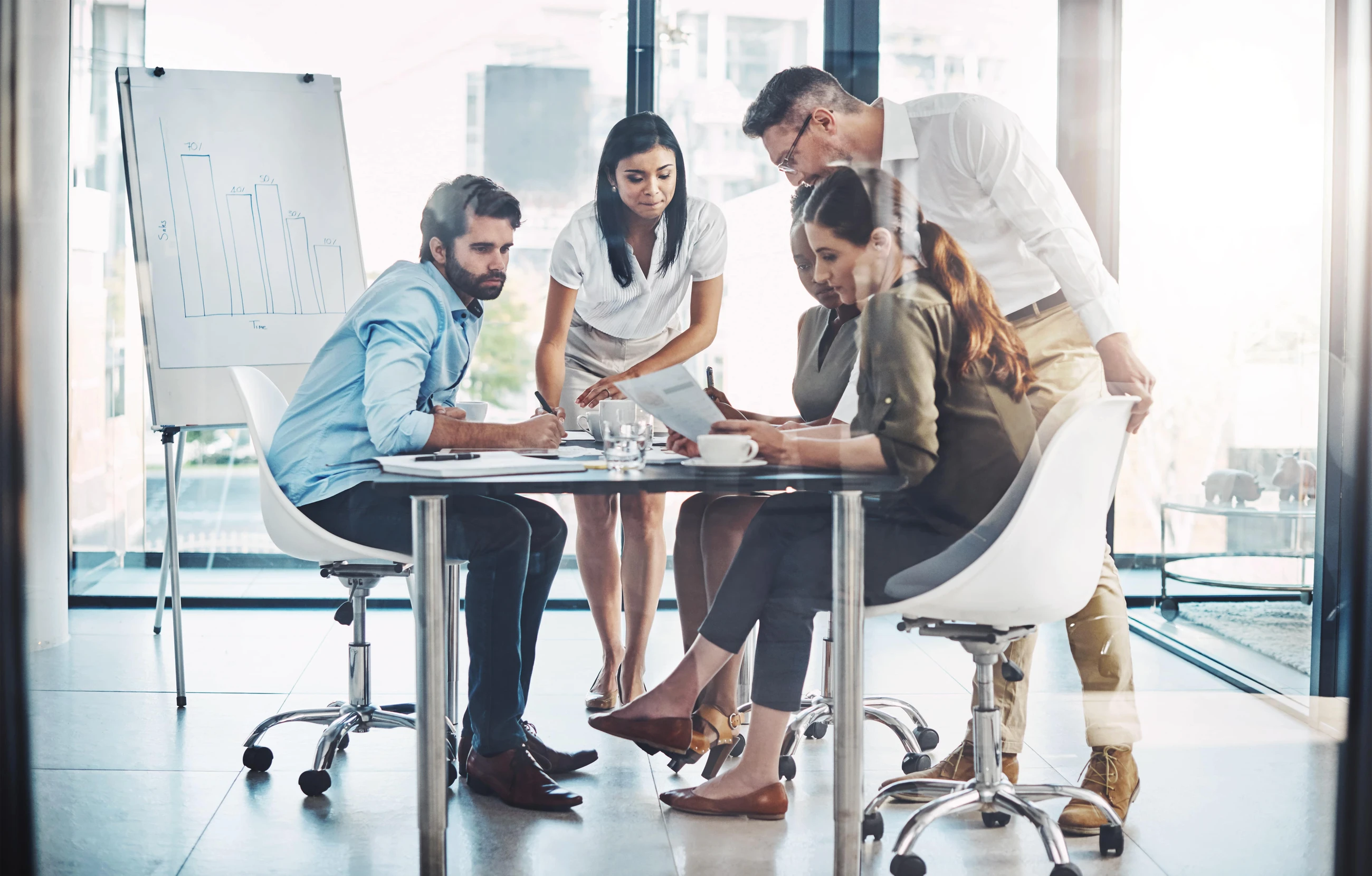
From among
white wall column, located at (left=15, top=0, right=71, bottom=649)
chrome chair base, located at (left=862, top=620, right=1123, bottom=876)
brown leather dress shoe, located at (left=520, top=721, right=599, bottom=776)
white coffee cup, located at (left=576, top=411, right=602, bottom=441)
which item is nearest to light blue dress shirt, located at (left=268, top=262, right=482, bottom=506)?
white coffee cup, located at (left=576, top=411, right=602, bottom=441)

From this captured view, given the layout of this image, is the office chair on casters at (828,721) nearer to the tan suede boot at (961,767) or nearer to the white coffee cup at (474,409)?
the tan suede boot at (961,767)

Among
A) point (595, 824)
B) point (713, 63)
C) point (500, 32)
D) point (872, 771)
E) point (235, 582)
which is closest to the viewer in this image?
point (595, 824)

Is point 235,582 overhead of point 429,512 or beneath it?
beneath

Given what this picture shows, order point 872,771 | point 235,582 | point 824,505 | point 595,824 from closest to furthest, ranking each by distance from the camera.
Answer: point 824,505
point 595,824
point 872,771
point 235,582

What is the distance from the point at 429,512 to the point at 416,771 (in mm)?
427

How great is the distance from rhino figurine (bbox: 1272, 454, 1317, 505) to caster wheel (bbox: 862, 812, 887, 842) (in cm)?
111

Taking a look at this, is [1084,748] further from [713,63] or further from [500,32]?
[500,32]

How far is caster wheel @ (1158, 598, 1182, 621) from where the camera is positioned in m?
2.39

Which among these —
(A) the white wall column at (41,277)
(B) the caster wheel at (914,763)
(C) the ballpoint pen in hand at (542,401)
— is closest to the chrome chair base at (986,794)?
(B) the caster wheel at (914,763)

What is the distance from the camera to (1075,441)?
188cm

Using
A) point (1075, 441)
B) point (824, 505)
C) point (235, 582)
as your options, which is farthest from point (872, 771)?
point (235, 582)

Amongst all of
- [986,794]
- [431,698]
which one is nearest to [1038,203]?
[986,794]


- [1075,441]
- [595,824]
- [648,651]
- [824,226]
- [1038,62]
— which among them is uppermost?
[1038,62]

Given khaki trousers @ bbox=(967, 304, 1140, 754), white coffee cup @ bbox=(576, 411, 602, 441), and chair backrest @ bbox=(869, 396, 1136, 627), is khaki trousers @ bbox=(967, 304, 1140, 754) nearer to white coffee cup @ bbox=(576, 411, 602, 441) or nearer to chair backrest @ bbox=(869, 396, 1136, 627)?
chair backrest @ bbox=(869, 396, 1136, 627)
